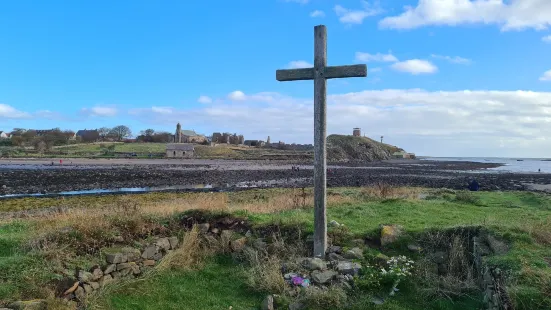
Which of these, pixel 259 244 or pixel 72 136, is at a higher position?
pixel 72 136

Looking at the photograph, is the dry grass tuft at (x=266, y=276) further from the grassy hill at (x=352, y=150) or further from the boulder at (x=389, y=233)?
the grassy hill at (x=352, y=150)

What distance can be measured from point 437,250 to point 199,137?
153 meters

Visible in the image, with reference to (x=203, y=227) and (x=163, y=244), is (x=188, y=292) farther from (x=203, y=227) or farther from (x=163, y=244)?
(x=203, y=227)

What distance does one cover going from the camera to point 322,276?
7.18 m

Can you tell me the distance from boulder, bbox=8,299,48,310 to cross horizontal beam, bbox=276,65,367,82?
20.2 feet

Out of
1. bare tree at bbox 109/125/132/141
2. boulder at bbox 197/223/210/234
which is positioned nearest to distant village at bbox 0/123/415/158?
bare tree at bbox 109/125/132/141

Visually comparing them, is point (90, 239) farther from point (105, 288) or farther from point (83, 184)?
point (83, 184)

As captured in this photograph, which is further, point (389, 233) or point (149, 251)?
point (389, 233)

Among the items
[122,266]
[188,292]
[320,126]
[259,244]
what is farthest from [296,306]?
[320,126]

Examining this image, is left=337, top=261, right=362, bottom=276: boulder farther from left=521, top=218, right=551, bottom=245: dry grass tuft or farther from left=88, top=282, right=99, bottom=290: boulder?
left=88, top=282, right=99, bottom=290: boulder

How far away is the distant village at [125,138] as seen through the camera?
10681 cm

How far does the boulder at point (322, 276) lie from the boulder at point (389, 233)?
5.91ft

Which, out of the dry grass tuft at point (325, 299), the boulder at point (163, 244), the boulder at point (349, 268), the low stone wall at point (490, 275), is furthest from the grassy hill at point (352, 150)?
the dry grass tuft at point (325, 299)

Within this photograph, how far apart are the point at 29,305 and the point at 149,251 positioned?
276cm
